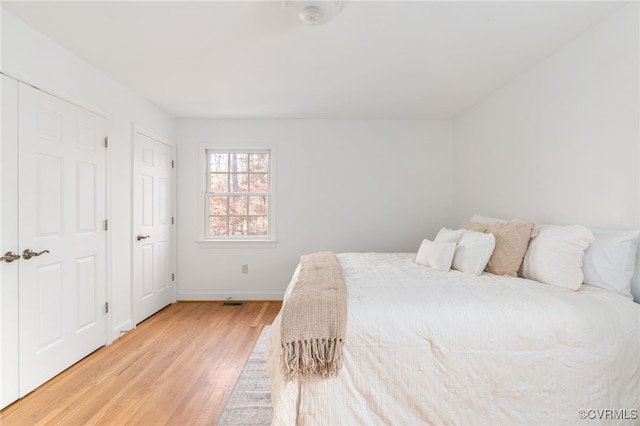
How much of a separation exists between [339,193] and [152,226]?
227 centimetres

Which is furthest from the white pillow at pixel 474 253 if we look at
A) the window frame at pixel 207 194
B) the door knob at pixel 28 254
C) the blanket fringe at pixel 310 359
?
the door knob at pixel 28 254

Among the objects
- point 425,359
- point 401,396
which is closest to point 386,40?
point 425,359

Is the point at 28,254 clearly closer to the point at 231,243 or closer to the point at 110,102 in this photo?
the point at 110,102

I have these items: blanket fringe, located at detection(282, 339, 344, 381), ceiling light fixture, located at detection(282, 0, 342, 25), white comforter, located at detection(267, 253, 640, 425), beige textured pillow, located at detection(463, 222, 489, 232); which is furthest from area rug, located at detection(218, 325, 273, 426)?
ceiling light fixture, located at detection(282, 0, 342, 25)

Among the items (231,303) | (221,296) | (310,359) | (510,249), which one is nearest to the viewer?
(310,359)

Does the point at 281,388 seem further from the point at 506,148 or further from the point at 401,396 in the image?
the point at 506,148

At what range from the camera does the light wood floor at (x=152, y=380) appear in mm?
1807

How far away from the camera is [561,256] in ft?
6.12

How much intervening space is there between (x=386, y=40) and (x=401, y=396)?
2.19m

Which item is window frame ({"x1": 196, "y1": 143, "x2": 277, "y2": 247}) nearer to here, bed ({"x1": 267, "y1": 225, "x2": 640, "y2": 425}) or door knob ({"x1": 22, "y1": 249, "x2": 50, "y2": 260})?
door knob ({"x1": 22, "y1": 249, "x2": 50, "y2": 260})

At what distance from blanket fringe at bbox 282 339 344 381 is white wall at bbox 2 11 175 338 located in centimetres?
219

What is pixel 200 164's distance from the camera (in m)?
4.10

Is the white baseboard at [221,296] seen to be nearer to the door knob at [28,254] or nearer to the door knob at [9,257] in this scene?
the door knob at [28,254]

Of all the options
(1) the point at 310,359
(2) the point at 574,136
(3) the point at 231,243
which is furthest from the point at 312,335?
(3) the point at 231,243
